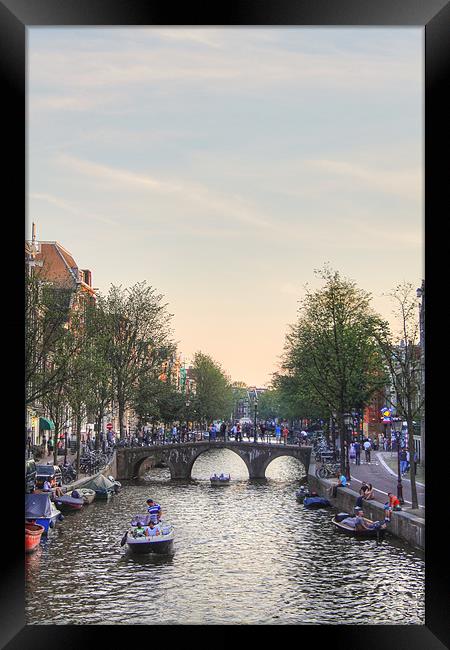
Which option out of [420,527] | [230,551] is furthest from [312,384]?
[420,527]

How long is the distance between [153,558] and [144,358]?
35708 millimetres

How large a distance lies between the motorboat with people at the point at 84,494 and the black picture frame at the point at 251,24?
30.4 metres

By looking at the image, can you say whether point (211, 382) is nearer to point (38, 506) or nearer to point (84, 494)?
point (84, 494)

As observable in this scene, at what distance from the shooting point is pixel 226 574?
25516mm

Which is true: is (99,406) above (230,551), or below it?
above

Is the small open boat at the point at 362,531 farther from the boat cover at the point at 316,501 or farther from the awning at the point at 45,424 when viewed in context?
the awning at the point at 45,424

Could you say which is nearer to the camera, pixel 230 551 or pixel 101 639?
pixel 101 639

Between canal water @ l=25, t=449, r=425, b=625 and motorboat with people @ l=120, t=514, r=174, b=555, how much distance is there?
0.35m

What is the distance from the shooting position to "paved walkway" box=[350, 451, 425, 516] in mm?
34188

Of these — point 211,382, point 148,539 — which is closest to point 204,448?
point 148,539

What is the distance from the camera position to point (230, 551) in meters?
29.8

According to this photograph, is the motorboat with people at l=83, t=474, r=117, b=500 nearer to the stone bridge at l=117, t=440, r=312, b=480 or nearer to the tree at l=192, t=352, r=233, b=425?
the stone bridge at l=117, t=440, r=312, b=480

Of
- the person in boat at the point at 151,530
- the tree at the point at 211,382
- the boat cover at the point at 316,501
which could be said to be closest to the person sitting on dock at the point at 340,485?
the boat cover at the point at 316,501

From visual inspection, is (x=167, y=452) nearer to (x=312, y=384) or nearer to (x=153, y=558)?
(x=312, y=384)
